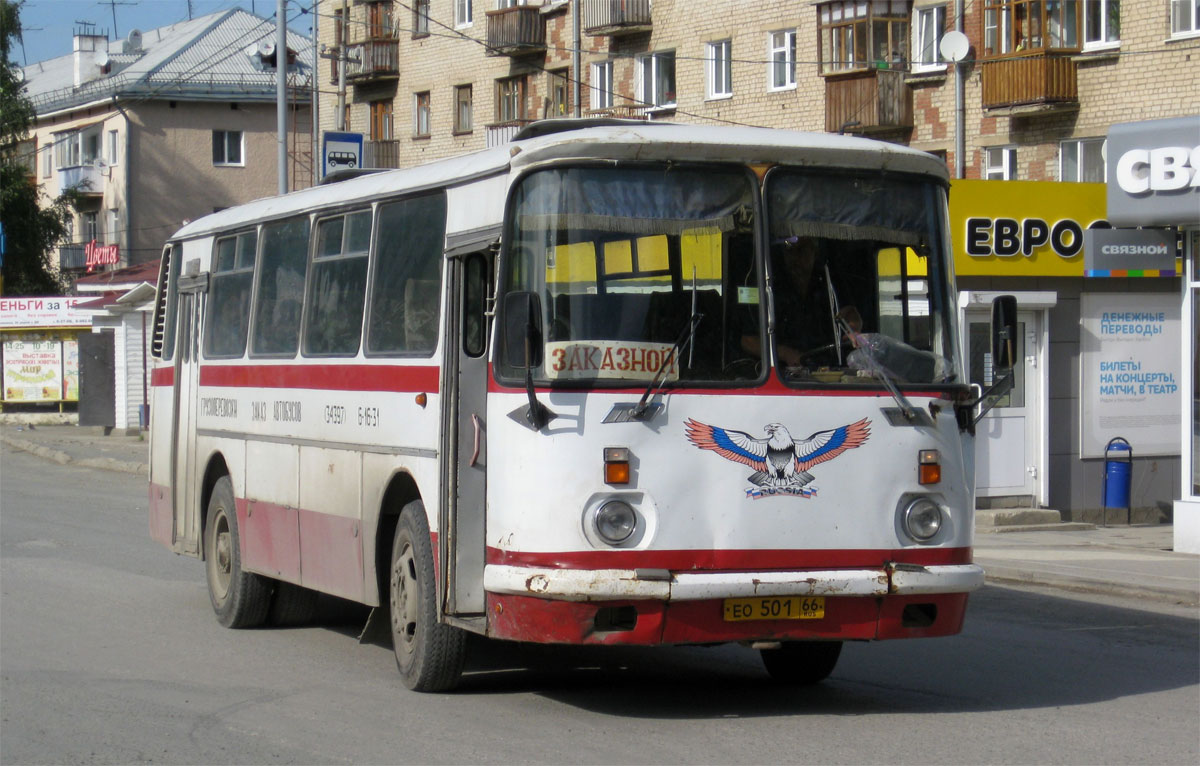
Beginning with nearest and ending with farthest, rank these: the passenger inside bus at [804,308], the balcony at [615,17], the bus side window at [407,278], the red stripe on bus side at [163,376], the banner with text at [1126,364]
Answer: the passenger inside bus at [804,308]
the bus side window at [407,278]
the red stripe on bus side at [163,376]
the banner with text at [1126,364]
the balcony at [615,17]

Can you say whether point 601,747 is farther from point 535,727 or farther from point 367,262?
point 367,262

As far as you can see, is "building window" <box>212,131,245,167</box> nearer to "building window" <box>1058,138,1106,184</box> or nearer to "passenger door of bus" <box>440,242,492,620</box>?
"building window" <box>1058,138,1106,184</box>

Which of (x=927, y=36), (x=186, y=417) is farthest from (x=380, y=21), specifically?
(x=186, y=417)

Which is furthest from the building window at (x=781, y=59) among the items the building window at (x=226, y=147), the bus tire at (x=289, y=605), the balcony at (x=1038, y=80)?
the building window at (x=226, y=147)

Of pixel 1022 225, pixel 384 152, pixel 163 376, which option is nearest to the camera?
pixel 163 376

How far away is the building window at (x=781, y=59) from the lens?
38250 millimetres

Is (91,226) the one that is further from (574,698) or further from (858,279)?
(858,279)

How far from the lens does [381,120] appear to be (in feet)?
174

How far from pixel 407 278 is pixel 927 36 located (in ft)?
93.2

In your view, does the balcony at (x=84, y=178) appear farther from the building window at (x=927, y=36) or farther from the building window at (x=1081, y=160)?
the building window at (x=1081, y=160)

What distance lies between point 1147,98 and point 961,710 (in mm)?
25587

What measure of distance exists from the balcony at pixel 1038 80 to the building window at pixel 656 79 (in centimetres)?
1050

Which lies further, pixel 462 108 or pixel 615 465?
pixel 462 108

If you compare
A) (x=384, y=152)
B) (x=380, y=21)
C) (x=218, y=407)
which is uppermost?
(x=380, y=21)
